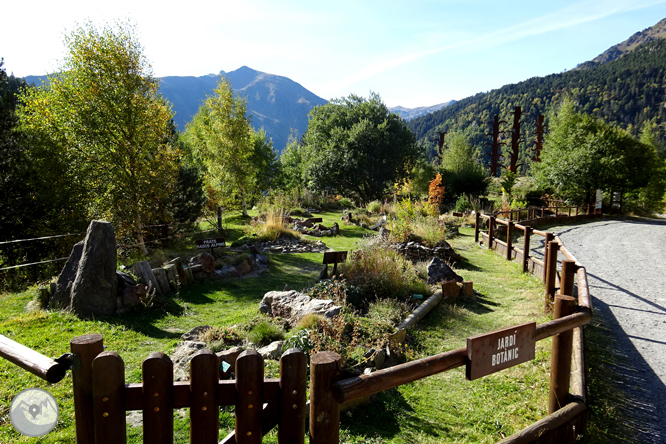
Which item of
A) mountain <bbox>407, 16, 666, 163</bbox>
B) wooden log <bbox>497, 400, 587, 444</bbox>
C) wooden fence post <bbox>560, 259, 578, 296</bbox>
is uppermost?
mountain <bbox>407, 16, 666, 163</bbox>

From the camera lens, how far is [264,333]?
192 inches

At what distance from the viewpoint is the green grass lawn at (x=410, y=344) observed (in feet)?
11.1

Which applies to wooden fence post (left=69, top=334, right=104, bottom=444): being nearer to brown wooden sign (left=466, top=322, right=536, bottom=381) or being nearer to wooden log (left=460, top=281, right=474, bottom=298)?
brown wooden sign (left=466, top=322, right=536, bottom=381)

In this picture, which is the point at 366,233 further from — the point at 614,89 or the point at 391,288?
the point at 614,89

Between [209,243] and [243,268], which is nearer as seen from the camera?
[209,243]

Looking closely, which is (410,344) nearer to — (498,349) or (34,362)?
(498,349)

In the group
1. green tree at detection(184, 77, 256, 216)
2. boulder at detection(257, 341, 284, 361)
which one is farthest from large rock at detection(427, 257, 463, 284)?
green tree at detection(184, 77, 256, 216)

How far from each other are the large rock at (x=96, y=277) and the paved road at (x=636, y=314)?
7.05 metres

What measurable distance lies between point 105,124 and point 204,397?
38.6 feet

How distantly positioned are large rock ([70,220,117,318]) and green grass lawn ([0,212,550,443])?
260 mm

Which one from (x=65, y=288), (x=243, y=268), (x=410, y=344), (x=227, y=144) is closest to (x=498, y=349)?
(x=410, y=344)

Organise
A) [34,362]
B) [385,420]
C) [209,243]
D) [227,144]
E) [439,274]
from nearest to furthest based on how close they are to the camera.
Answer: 1. [34,362]
2. [385,420]
3. [439,274]
4. [209,243]
5. [227,144]

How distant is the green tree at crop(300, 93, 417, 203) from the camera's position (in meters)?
26.4

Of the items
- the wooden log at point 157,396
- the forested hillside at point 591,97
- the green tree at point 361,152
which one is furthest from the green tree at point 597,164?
the forested hillside at point 591,97
